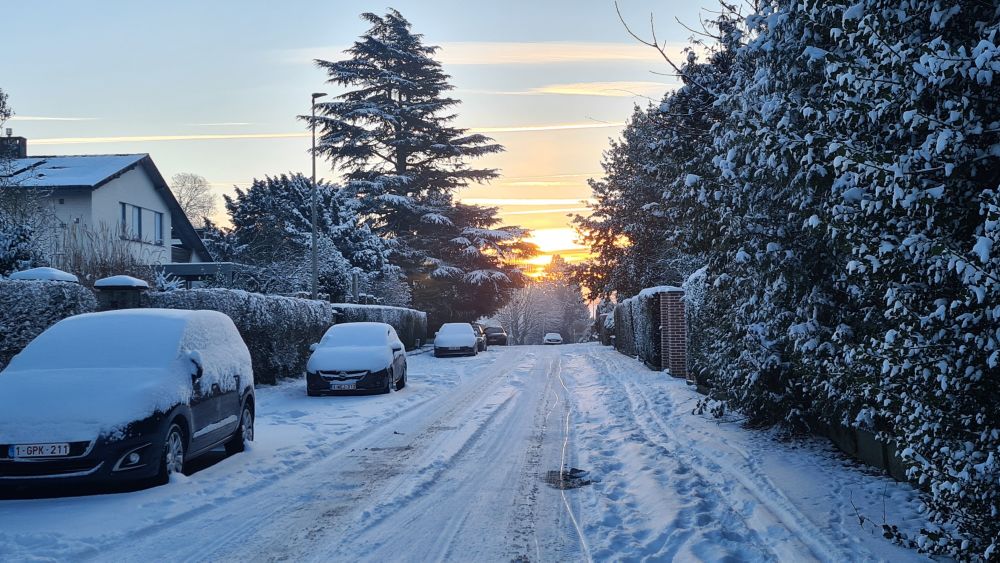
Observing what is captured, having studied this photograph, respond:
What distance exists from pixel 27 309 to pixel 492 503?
9026 millimetres

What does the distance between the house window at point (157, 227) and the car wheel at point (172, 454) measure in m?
34.7

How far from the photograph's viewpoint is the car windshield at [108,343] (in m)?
9.01

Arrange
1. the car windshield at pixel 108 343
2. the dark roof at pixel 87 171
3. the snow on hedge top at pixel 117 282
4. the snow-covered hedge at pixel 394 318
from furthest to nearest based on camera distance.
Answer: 1. the dark roof at pixel 87 171
2. the snow-covered hedge at pixel 394 318
3. the snow on hedge top at pixel 117 282
4. the car windshield at pixel 108 343

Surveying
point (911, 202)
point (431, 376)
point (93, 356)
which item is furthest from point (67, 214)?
point (911, 202)

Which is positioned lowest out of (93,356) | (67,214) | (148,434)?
(148,434)

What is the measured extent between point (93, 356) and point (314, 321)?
47.4ft

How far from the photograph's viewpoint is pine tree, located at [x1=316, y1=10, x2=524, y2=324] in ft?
150

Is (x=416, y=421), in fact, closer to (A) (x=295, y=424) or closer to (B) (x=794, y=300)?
(A) (x=295, y=424)

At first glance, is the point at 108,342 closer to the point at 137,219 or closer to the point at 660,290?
the point at 660,290

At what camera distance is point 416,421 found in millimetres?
13930

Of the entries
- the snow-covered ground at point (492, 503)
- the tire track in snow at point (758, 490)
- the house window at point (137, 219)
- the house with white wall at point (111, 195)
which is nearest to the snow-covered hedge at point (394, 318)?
the house with white wall at point (111, 195)

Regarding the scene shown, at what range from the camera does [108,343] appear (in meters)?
9.30

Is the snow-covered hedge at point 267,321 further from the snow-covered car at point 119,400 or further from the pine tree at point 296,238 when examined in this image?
the pine tree at point 296,238

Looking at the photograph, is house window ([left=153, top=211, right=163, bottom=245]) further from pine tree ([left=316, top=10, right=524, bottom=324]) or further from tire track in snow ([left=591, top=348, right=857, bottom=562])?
tire track in snow ([left=591, top=348, right=857, bottom=562])
